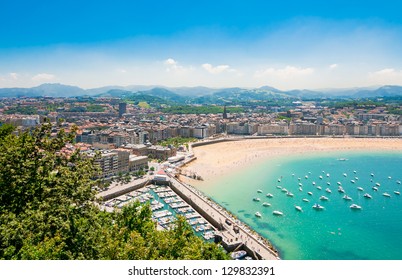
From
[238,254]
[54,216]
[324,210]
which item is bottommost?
[324,210]

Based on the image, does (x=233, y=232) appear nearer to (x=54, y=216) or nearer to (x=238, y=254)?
(x=238, y=254)

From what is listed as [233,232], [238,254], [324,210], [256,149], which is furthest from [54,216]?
[256,149]

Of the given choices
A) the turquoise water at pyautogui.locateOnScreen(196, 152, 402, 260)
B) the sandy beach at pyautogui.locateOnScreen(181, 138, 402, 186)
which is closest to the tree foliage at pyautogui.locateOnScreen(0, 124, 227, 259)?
the turquoise water at pyautogui.locateOnScreen(196, 152, 402, 260)

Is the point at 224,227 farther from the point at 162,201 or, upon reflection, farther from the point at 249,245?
the point at 162,201

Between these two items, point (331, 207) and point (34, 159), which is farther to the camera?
point (331, 207)

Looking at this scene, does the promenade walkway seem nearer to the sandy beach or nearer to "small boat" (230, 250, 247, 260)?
"small boat" (230, 250, 247, 260)

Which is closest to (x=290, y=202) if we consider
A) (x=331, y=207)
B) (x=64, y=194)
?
(x=331, y=207)
